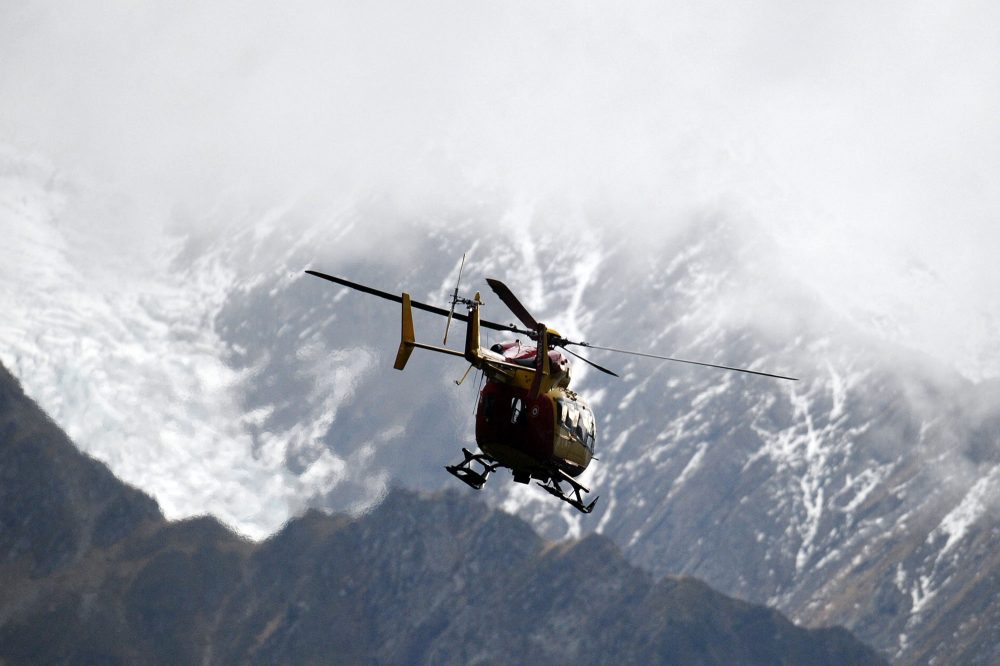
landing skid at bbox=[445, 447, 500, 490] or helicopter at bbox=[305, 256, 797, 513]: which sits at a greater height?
helicopter at bbox=[305, 256, 797, 513]

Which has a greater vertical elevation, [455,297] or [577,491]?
[455,297]

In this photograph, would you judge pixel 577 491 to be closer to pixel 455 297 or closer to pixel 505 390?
pixel 505 390

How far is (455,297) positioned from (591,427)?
41.2 feet

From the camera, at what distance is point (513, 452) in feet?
273

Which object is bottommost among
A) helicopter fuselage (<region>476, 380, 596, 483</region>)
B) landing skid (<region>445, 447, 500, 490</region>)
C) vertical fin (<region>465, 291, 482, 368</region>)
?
landing skid (<region>445, 447, 500, 490</region>)

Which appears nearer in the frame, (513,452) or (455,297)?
(455,297)

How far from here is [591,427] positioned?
8669 centimetres

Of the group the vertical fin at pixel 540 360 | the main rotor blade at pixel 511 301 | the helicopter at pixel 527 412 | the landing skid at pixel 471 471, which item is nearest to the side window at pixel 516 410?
the helicopter at pixel 527 412

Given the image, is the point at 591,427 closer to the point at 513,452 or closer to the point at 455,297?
the point at 513,452

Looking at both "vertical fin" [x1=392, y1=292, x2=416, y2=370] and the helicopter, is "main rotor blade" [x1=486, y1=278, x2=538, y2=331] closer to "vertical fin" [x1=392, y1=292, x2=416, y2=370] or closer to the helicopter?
the helicopter

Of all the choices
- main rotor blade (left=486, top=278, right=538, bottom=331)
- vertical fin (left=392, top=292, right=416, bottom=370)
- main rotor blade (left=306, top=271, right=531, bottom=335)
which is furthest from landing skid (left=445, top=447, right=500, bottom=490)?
main rotor blade (left=486, top=278, right=538, bottom=331)

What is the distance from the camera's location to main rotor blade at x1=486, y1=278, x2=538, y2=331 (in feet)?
263

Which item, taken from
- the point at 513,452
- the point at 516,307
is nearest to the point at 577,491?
the point at 513,452

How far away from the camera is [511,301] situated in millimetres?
82312
